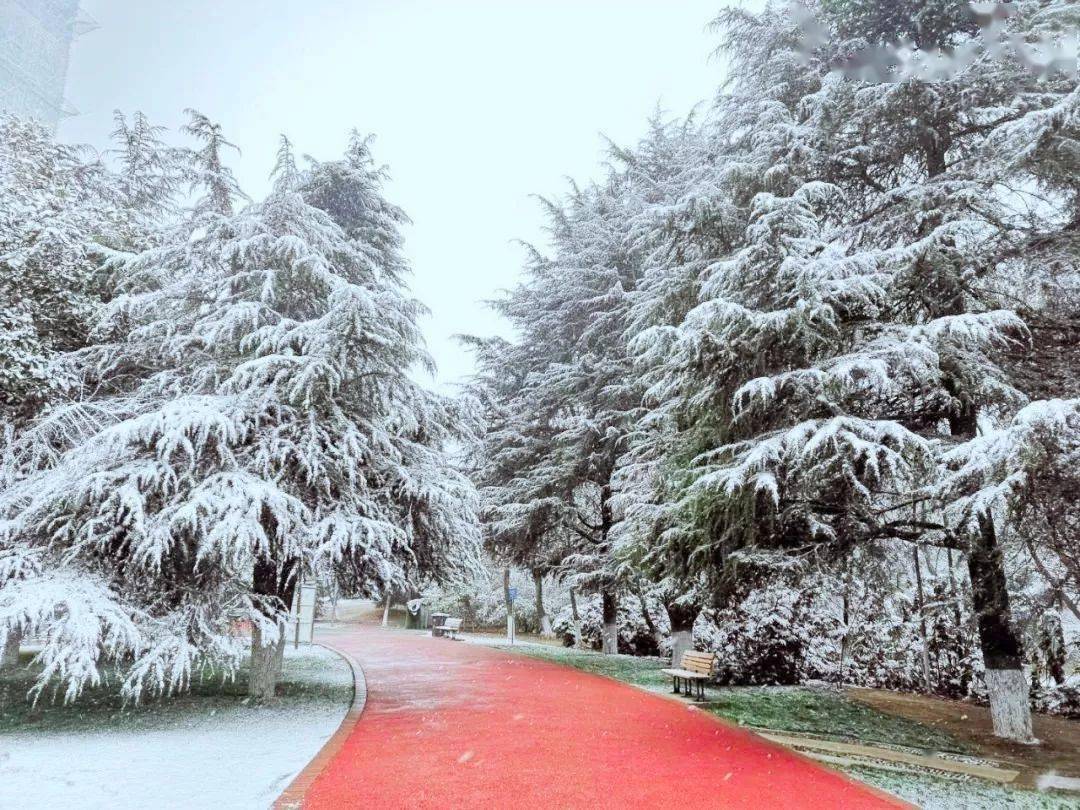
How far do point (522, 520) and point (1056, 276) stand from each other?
38.1ft

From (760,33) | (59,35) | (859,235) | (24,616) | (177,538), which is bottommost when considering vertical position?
(24,616)

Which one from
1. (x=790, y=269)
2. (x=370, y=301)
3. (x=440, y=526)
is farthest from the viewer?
(x=440, y=526)

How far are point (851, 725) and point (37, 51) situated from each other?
195 feet

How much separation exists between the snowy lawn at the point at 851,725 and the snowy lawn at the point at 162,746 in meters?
5.31

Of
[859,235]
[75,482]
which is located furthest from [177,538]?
[859,235]

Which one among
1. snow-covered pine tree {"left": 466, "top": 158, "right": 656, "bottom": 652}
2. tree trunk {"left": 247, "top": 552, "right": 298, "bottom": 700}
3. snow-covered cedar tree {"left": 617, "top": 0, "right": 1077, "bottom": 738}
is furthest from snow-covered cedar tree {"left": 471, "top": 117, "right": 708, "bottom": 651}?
tree trunk {"left": 247, "top": 552, "right": 298, "bottom": 700}

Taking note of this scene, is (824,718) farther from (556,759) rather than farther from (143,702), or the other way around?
(143,702)

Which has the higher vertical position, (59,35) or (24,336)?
(59,35)

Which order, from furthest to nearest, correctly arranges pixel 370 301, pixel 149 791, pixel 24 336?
pixel 24 336
pixel 370 301
pixel 149 791

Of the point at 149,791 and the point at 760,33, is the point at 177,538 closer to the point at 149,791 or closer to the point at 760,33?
the point at 149,791

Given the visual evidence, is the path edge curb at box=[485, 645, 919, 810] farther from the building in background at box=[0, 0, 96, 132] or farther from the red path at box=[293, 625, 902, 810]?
the building in background at box=[0, 0, 96, 132]

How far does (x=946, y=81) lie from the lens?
8711mm

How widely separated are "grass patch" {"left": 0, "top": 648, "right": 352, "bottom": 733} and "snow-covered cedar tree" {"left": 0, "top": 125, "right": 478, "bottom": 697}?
46 cm

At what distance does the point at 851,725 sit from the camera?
869 cm
